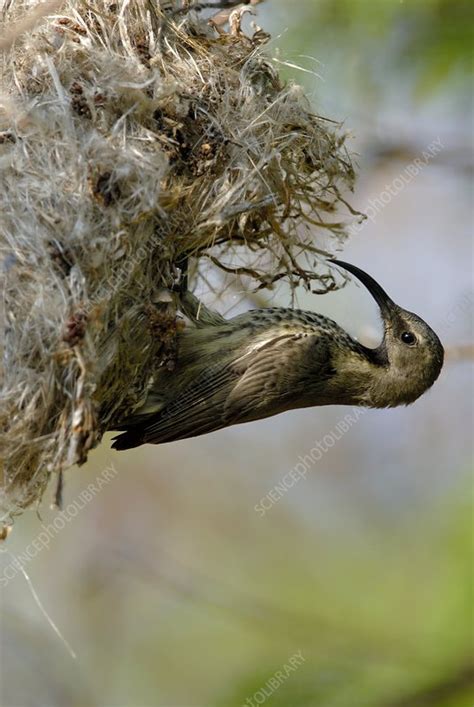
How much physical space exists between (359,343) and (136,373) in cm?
156

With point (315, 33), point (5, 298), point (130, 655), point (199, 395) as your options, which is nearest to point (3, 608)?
point (130, 655)

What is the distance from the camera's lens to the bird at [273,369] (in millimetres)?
4363

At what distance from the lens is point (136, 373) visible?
4.06 meters

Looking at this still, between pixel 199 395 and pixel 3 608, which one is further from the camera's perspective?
pixel 3 608

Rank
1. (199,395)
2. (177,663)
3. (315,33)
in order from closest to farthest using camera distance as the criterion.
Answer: (199,395) → (315,33) → (177,663)

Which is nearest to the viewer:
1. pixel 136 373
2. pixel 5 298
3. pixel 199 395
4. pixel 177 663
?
pixel 5 298

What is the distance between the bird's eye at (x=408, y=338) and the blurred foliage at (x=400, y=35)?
49.6 inches

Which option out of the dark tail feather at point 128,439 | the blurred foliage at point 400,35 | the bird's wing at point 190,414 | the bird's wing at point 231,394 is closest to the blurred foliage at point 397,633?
the bird's wing at point 231,394

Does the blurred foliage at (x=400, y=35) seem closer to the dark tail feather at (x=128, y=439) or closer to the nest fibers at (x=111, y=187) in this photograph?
the nest fibers at (x=111, y=187)

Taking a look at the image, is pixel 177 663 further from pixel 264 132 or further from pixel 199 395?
pixel 264 132

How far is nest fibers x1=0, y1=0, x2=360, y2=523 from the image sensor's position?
3.56 m

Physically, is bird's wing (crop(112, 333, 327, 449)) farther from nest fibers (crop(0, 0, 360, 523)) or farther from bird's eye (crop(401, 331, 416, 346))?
bird's eye (crop(401, 331, 416, 346))

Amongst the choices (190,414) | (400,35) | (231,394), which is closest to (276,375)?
(231,394)

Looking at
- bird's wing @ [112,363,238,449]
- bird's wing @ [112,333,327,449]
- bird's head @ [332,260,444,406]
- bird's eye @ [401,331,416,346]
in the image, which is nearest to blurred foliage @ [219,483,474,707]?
bird's head @ [332,260,444,406]
